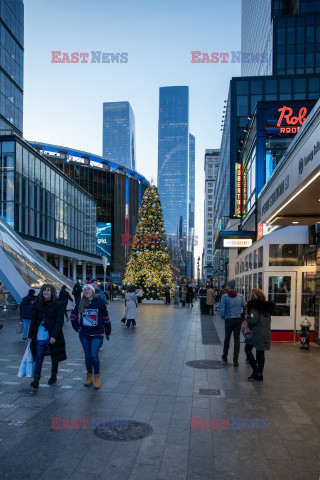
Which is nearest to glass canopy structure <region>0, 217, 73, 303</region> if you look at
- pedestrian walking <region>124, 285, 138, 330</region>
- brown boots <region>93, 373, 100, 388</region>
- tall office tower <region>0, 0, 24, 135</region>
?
pedestrian walking <region>124, 285, 138, 330</region>

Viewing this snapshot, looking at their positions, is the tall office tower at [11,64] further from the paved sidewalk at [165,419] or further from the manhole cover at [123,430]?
the manhole cover at [123,430]

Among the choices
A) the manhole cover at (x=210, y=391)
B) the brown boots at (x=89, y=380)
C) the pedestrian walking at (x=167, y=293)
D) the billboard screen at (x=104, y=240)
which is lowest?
the pedestrian walking at (x=167, y=293)

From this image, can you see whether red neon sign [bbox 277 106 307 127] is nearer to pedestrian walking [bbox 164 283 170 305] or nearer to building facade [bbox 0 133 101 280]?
pedestrian walking [bbox 164 283 170 305]

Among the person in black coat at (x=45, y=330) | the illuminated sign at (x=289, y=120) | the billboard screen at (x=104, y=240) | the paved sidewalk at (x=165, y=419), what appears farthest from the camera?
the billboard screen at (x=104, y=240)

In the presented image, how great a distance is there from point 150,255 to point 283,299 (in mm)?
23178

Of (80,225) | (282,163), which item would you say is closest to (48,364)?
(282,163)

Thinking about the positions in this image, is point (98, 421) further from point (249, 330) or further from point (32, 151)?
point (32, 151)

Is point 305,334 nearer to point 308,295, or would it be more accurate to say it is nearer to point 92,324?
point 308,295

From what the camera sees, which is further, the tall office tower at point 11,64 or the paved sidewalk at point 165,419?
the tall office tower at point 11,64

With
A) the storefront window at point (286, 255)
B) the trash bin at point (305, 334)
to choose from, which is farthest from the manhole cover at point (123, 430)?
the storefront window at point (286, 255)

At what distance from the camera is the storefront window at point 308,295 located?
1252 cm

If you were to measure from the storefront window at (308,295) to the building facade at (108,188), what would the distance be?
75.6m

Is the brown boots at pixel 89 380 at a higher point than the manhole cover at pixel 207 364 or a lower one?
higher

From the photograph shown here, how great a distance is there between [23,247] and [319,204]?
54.8ft
